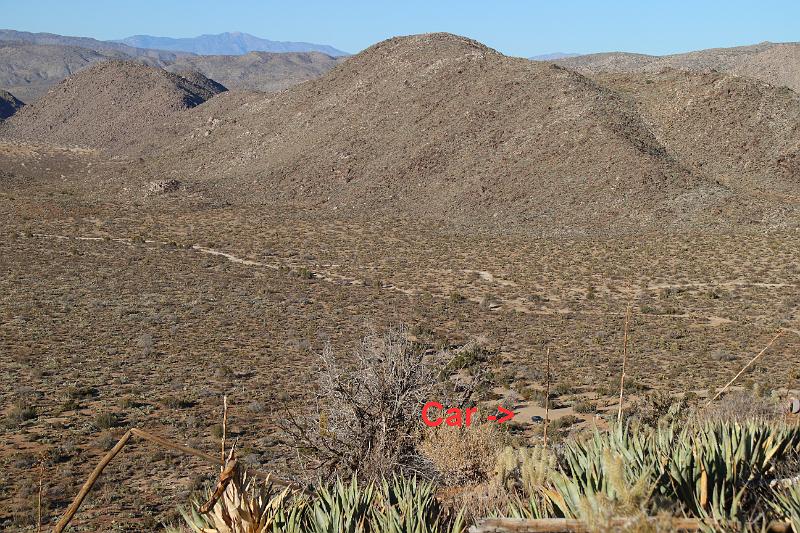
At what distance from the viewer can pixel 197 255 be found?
33438 millimetres

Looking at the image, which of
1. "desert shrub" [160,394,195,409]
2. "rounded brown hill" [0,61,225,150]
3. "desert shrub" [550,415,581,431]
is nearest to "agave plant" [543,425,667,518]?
"desert shrub" [550,415,581,431]

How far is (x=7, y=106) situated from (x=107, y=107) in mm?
22309

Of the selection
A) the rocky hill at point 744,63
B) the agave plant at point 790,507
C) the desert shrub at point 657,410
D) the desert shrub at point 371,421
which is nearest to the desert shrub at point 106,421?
the desert shrub at point 371,421

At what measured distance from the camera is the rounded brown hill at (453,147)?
44094mm

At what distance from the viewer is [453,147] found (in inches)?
2077

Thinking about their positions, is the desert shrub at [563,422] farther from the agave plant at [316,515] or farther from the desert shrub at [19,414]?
the desert shrub at [19,414]

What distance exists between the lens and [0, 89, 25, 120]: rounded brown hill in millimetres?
110938

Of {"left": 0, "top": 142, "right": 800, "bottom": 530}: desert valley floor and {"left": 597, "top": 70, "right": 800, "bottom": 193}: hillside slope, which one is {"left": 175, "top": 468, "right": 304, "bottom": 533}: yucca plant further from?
{"left": 597, "top": 70, "right": 800, "bottom": 193}: hillside slope

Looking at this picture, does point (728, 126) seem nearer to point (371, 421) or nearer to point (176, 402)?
point (176, 402)

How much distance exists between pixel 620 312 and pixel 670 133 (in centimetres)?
3149

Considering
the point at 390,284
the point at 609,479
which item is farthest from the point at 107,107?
the point at 609,479

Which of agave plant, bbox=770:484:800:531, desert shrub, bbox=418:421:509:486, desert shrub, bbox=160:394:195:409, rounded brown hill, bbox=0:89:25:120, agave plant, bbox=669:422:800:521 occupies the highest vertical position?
rounded brown hill, bbox=0:89:25:120

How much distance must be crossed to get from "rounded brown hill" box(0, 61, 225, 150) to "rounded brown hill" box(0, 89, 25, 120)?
3.73 meters

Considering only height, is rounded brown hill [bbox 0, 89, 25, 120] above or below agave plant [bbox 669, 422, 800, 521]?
above
